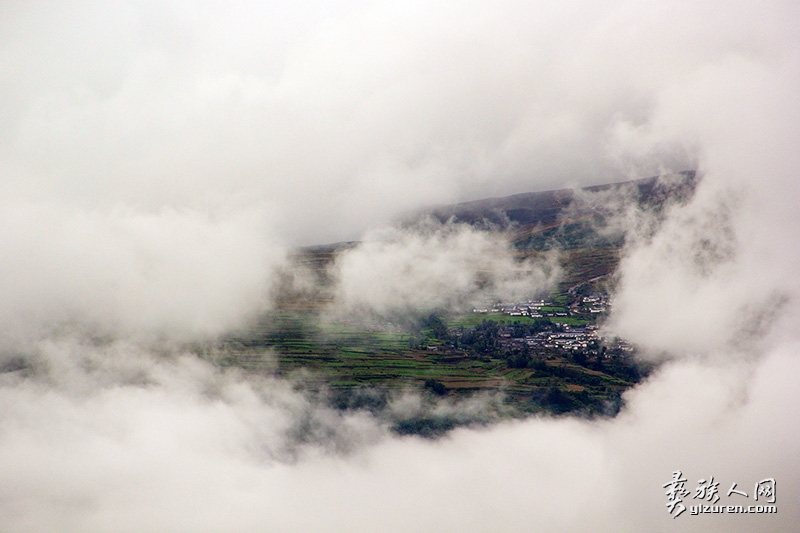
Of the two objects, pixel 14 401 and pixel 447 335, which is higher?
pixel 447 335

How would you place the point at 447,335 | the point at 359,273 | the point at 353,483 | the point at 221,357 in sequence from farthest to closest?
the point at 359,273 → the point at 447,335 → the point at 221,357 → the point at 353,483

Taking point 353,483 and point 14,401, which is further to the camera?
point 14,401

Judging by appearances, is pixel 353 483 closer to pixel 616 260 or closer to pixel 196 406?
pixel 196 406

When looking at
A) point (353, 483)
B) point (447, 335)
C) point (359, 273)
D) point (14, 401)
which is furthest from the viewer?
point (359, 273)

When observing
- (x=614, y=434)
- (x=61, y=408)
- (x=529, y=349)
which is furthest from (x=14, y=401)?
(x=614, y=434)

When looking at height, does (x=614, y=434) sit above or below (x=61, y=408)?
below

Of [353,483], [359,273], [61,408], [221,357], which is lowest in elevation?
[353,483]

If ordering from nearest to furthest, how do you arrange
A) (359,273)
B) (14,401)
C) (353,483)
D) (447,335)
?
(353,483) < (14,401) < (447,335) < (359,273)

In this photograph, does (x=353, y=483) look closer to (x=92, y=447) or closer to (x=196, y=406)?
(x=196, y=406)

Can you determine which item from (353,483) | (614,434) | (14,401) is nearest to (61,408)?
(14,401)
